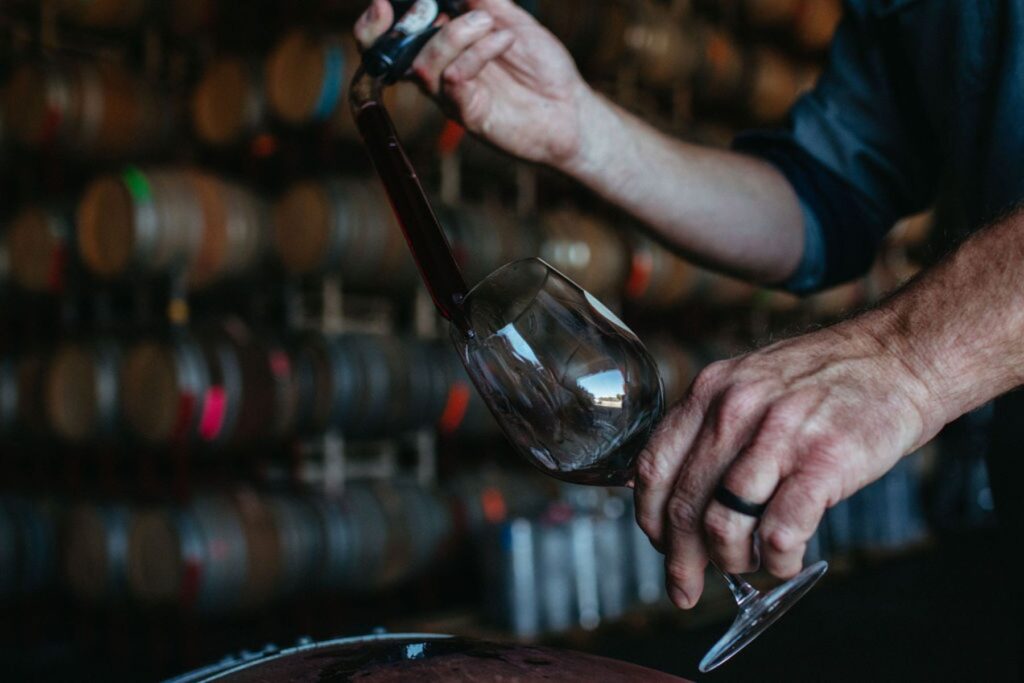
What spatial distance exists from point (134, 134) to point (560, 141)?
3.28m

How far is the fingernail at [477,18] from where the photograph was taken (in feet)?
3.70

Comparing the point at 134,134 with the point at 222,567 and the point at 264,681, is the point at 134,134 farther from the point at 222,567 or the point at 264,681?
the point at 264,681

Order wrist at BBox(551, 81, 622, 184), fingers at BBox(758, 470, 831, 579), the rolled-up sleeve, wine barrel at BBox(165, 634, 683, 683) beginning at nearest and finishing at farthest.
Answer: fingers at BBox(758, 470, 831, 579), wine barrel at BBox(165, 634, 683, 683), wrist at BBox(551, 81, 622, 184), the rolled-up sleeve

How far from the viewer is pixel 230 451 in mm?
4129

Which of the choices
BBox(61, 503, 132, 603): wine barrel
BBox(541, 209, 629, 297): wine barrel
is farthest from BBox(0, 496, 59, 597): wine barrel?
BBox(541, 209, 629, 297): wine barrel

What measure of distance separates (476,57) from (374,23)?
138mm

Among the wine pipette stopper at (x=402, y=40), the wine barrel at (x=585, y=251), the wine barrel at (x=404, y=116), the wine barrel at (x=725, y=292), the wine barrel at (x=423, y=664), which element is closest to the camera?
the wine barrel at (x=423, y=664)

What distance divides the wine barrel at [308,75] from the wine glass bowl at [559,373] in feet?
10.3

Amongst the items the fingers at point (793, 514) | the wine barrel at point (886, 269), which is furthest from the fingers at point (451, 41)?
the wine barrel at point (886, 269)

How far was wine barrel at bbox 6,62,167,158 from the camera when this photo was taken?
13.0 ft

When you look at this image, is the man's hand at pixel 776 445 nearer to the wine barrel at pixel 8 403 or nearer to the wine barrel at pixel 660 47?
the wine barrel at pixel 8 403

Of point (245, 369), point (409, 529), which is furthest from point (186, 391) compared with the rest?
point (409, 529)

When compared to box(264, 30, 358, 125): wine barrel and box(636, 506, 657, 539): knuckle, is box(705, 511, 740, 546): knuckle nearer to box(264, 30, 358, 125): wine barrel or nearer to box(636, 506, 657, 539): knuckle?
box(636, 506, 657, 539): knuckle

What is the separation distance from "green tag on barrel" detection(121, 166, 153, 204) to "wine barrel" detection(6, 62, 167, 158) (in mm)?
413
